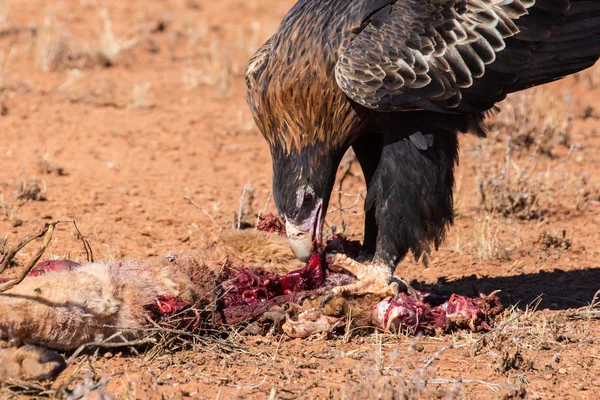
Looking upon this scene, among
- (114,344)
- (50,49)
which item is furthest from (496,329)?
(50,49)

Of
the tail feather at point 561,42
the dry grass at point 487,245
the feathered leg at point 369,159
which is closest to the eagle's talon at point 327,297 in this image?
the feathered leg at point 369,159

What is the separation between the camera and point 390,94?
4.84 m

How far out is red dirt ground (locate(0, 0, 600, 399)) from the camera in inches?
166

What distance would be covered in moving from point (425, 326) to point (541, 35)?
Answer: 1.89 metres

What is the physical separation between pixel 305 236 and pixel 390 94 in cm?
91

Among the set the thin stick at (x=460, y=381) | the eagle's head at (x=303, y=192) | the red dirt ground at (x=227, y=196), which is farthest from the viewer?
the eagle's head at (x=303, y=192)

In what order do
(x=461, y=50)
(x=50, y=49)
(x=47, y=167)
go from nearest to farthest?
(x=461, y=50) < (x=47, y=167) < (x=50, y=49)

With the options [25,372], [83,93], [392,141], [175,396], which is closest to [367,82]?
[392,141]

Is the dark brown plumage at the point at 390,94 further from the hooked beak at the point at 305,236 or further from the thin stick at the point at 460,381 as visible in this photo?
the thin stick at the point at 460,381

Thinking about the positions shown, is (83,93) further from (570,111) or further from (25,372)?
(25,372)

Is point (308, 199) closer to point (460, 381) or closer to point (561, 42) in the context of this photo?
point (460, 381)

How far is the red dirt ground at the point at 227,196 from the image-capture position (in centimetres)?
421

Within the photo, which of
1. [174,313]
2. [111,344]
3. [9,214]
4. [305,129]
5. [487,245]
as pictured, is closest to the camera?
[111,344]

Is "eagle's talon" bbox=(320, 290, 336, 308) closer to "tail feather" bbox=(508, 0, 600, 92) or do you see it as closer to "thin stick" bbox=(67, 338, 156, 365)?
"thin stick" bbox=(67, 338, 156, 365)
